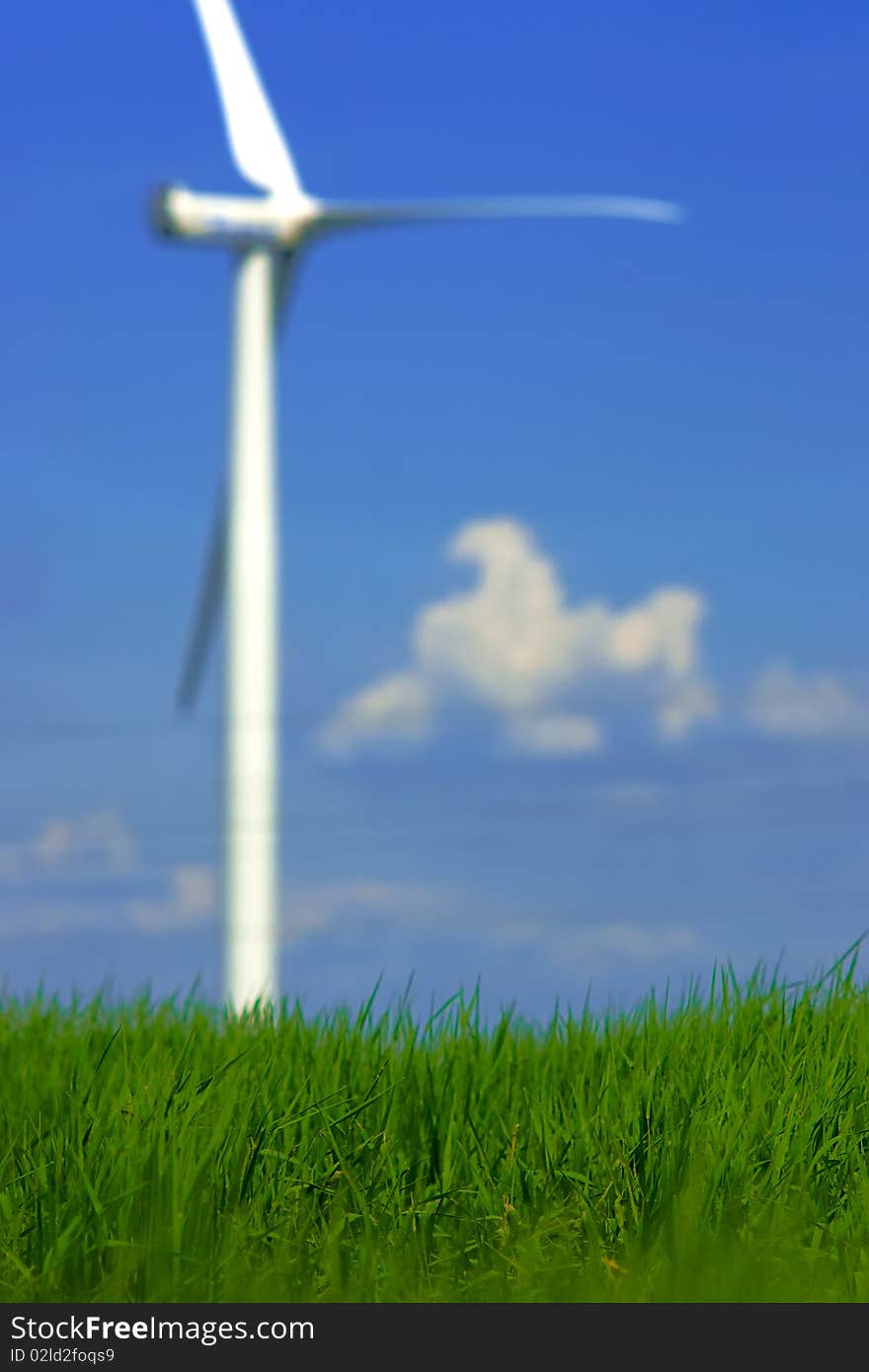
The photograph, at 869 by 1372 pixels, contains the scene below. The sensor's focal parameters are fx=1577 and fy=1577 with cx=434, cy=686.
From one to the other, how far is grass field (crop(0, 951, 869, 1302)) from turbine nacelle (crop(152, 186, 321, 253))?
11958mm

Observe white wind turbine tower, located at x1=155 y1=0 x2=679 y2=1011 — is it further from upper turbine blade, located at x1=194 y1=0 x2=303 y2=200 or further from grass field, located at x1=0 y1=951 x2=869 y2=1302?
grass field, located at x1=0 y1=951 x2=869 y2=1302

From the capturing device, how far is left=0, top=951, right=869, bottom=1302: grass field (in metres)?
6.09

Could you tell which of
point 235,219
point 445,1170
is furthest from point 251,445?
point 445,1170

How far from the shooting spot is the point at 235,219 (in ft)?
61.2

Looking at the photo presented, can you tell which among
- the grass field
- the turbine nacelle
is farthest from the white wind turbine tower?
the grass field

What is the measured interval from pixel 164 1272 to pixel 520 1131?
6.98ft

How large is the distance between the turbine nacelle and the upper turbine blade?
436mm

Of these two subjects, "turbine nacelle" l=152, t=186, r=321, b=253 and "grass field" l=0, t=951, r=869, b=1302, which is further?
"turbine nacelle" l=152, t=186, r=321, b=253

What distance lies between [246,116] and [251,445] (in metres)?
5.29

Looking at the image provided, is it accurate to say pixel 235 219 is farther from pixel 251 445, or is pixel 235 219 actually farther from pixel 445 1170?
pixel 445 1170

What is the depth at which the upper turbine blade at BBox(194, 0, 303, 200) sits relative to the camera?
19.3 metres

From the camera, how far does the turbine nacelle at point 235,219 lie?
18.2 meters

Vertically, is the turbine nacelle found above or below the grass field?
above

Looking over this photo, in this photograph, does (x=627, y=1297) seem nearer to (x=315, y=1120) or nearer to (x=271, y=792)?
(x=315, y=1120)
